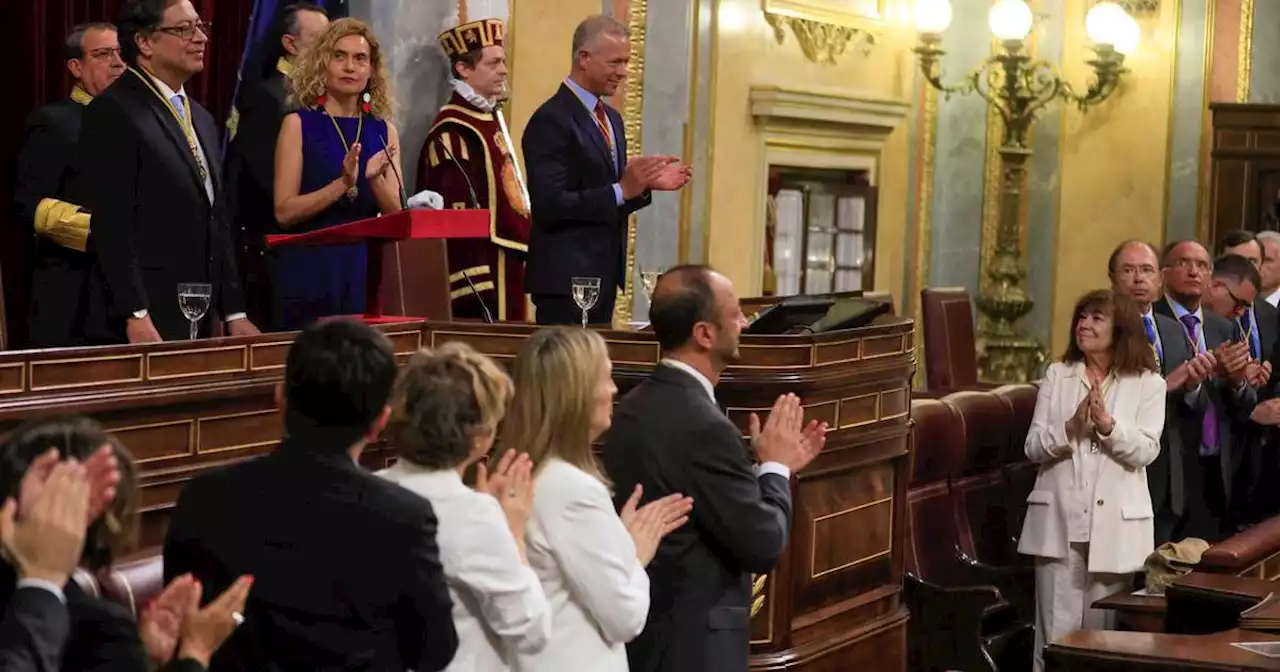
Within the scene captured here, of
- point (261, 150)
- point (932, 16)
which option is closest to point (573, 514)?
point (261, 150)

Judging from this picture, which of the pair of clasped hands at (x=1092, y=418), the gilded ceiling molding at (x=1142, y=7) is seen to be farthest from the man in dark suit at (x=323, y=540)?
the gilded ceiling molding at (x=1142, y=7)

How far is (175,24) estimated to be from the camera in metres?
4.50

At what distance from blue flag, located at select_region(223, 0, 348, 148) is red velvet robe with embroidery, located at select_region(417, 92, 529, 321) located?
24.6 inches

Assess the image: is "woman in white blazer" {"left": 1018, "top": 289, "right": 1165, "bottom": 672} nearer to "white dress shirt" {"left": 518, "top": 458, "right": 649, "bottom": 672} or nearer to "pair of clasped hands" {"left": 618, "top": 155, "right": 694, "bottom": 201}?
"pair of clasped hands" {"left": 618, "top": 155, "right": 694, "bottom": 201}

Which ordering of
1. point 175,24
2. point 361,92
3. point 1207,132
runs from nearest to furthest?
1. point 175,24
2. point 361,92
3. point 1207,132

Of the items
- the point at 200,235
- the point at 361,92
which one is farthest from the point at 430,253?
the point at 200,235

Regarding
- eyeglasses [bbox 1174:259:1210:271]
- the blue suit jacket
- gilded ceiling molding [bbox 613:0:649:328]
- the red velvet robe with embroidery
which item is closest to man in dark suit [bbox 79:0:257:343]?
the blue suit jacket

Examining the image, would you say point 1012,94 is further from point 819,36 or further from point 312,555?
point 312,555

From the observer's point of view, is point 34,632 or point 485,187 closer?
point 34,632

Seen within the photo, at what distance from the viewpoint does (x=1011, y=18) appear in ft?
34.4

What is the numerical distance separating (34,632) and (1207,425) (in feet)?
16.5

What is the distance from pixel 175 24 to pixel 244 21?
89.1 inches

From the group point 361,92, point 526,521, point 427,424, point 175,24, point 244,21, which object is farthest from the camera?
point 244,21

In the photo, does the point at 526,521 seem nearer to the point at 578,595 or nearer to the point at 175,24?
the point at 578,595
